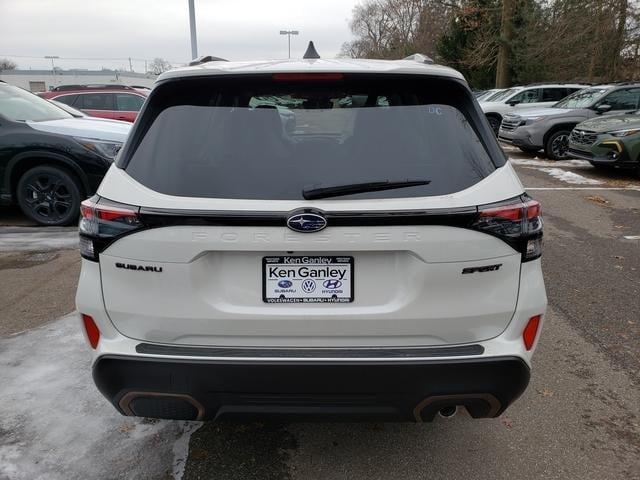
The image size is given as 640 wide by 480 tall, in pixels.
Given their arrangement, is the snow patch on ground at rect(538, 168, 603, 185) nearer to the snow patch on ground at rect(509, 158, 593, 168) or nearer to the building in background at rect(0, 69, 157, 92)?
the snow patch on ground at rect(509, 158, 593, 168)

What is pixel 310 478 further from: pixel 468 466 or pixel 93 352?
pixel 93 352

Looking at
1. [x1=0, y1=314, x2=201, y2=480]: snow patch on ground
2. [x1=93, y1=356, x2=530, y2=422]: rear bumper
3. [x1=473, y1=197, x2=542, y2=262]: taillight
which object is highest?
[x1=473, y1=197, x2=542, y2=262]: taillight

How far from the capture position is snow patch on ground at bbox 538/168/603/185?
10655 mm

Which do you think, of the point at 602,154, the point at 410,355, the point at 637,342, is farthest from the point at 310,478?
the point at 602,154

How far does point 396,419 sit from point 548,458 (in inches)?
39.0

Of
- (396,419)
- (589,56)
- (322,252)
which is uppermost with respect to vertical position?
(589,56)

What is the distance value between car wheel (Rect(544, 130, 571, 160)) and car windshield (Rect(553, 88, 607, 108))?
976 mm

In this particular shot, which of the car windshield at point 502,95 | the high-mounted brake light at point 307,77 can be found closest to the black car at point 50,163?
the high-mounted brake light at point 307,77

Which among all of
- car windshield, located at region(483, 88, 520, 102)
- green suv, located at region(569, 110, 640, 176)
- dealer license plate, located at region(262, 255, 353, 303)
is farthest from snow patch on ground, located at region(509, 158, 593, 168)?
dealer license plate, located at region(262, 255, 353, 303)

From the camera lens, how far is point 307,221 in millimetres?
1946

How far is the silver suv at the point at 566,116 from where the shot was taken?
42.9ft

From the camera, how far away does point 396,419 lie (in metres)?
2.18

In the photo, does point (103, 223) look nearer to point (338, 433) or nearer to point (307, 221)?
point (307, 221)

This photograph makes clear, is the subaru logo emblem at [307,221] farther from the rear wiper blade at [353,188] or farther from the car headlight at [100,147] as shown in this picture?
the car headlight at [100,147]
